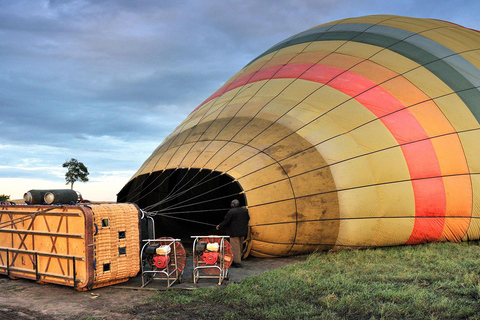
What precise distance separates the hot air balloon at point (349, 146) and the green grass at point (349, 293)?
2.59ft

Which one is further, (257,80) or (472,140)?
(257,80)

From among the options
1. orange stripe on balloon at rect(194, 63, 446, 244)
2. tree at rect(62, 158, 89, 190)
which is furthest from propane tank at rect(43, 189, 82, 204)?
tree at rect(62, 158, 89, 190)

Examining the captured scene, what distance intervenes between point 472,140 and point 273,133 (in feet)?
13.0

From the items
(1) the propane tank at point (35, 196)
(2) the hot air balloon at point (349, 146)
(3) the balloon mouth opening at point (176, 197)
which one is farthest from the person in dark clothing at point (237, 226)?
(1) the propane tank at point (35, 196)

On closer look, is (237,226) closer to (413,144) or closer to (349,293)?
(349,293)

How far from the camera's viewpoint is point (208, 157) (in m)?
7.77

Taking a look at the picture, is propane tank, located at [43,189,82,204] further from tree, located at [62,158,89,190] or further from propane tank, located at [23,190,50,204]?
tree, located at [62,158,89,190]

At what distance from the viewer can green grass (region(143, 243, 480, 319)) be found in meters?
4.40

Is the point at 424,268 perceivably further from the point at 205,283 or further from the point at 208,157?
the point at 208,157

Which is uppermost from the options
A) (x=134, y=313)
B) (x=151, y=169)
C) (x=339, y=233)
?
(x=151, y=169)

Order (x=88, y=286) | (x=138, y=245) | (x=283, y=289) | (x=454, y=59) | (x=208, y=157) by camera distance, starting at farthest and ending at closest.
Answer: (x=454, y=59) < (x=208, y=157) < (x=138, y=245) < (x=88, y=286) < (x=283, y=289)

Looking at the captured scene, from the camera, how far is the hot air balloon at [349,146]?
23.6ft

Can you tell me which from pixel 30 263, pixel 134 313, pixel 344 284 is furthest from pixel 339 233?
pixel 30 263

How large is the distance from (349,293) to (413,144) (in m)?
3.90
